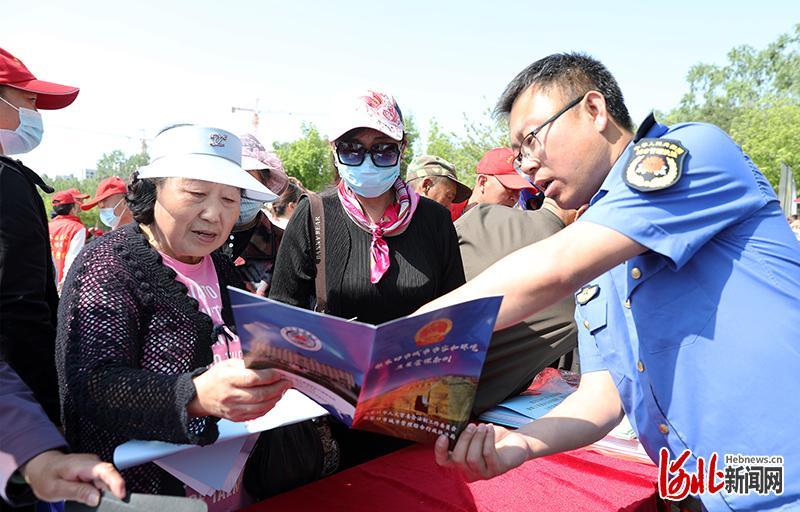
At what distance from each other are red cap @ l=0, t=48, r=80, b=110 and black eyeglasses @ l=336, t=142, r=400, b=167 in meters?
1.34

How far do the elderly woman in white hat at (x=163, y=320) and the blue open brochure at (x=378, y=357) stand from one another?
11 centimetres

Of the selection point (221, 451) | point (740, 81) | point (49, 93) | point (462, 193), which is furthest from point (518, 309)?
point (740, 81)

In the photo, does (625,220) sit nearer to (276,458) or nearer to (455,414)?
(455,414)

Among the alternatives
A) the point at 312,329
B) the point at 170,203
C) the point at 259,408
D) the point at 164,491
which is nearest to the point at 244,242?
the point at 170,203

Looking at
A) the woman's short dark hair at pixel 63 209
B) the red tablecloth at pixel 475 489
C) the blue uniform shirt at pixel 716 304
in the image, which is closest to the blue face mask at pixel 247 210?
the red tablecloth at pixel 475 489

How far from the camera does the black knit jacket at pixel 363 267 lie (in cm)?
230

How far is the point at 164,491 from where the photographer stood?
1423mm

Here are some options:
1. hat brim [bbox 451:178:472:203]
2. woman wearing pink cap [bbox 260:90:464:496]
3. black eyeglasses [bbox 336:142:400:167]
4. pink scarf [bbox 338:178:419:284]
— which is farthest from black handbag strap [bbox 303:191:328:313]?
hat brim [bbox 451:178:472:203]

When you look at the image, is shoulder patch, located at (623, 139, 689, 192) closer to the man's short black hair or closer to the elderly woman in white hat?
the man's short black hair

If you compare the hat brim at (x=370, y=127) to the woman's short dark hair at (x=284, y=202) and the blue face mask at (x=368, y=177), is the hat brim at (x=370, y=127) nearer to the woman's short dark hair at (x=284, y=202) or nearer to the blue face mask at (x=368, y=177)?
the blue face mask at (x=368, y=177)

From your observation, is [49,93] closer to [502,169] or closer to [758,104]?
[502,169]

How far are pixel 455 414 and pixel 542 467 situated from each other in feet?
3.21

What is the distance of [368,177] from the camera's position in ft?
7.89

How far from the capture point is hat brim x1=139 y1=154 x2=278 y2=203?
1610mm
